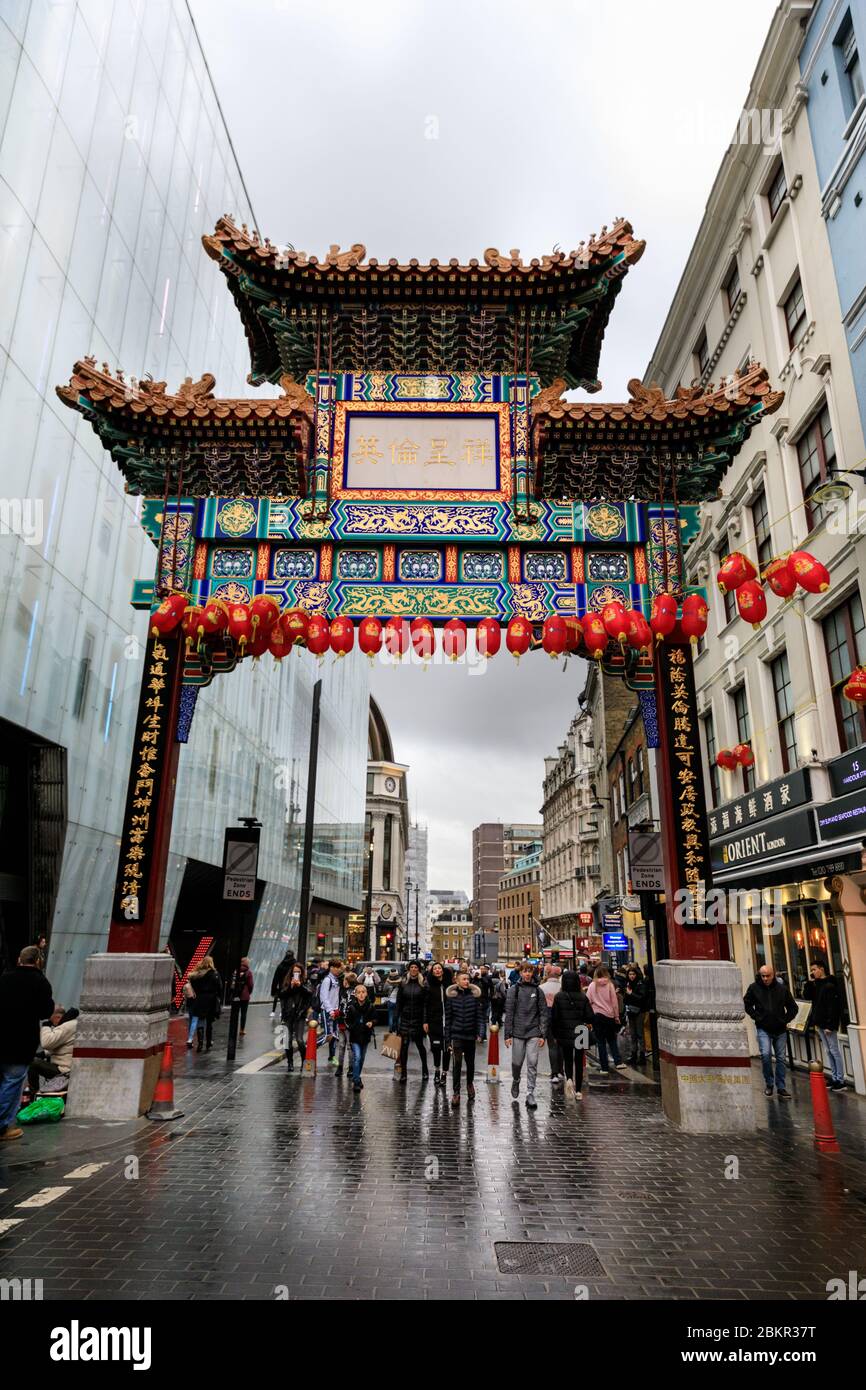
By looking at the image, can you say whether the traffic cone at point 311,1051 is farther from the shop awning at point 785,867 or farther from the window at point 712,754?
the window at point 712,754

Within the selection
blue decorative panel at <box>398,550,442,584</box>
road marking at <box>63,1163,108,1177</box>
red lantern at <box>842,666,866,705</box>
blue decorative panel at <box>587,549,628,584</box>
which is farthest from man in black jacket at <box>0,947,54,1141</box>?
red lantern at <box>842,666,866,705</box>

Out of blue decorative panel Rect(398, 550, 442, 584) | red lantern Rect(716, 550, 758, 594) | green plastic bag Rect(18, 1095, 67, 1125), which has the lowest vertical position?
green plastic bag Rect(18, 1095, 67, 1125)

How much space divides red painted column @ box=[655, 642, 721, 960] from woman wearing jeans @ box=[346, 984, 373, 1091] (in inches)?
196

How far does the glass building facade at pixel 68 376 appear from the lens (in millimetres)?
14531

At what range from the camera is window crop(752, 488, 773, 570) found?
16.7 meters

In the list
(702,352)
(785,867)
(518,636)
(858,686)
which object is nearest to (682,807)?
(518,636)

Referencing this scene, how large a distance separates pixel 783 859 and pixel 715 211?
1633 centimetres

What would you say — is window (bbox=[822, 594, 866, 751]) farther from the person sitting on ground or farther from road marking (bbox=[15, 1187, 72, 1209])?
the person sitting on ground

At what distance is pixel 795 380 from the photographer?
15.5m

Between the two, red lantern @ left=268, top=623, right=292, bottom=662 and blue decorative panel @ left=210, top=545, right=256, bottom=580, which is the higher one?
blue decorative panel @ left=210, top=545, right=256, bottom=580
